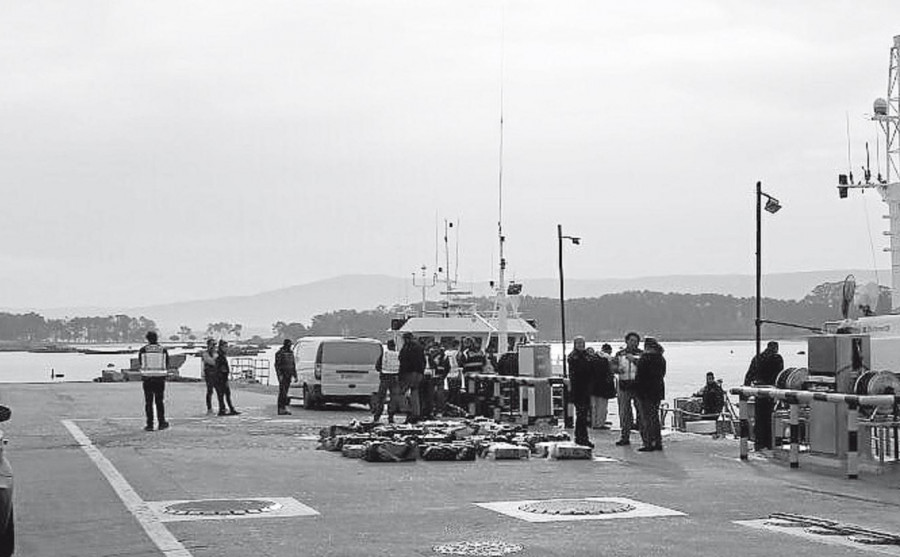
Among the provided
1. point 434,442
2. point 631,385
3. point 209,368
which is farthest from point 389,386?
point 434,442

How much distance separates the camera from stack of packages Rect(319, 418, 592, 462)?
16953 mm

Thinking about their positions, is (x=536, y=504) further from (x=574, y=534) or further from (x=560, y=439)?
(x=560, y=439)

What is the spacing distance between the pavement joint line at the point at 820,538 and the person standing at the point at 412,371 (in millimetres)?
13203

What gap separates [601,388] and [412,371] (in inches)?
143

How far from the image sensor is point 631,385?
19.2m

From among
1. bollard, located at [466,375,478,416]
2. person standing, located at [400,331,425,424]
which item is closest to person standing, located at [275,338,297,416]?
bollard, located at [466,375,478,416]

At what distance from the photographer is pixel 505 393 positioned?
1015 inches

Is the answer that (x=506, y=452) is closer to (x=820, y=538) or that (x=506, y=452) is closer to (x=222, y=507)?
(x=222, y=507)

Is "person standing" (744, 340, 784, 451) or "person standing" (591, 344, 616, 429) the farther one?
"person standing" (591, 344, 616, 429)

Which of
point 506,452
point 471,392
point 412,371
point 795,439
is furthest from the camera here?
point 471,392

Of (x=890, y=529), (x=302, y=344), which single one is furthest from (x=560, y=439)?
(x=302, y=344)

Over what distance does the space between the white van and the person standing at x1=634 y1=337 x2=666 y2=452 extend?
12.4 m

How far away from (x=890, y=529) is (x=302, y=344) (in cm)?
2353

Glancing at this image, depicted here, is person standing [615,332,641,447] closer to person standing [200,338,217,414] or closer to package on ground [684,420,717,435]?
package on ground [684,420,717,435]
